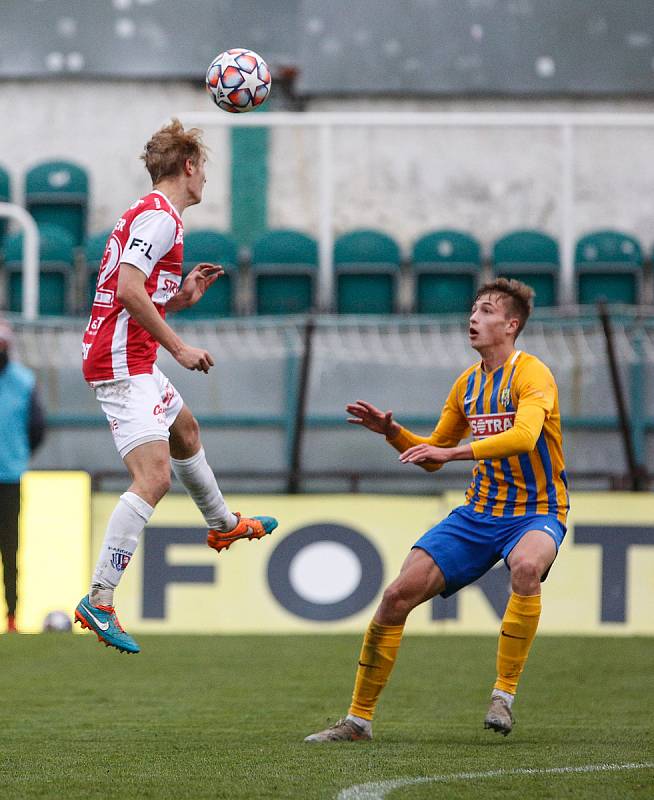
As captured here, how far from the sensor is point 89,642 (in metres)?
9.65

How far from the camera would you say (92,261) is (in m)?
13.7

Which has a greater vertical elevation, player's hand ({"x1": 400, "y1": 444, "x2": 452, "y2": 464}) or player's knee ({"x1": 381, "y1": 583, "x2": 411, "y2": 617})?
player's hand ({"x1": 400, "y1": 444, "x2": 452, "y2": 464})

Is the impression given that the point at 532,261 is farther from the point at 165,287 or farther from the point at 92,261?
the point at 165,287

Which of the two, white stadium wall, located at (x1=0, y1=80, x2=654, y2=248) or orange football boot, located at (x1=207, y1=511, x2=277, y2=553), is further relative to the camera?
white stadium wall, located at (x1=0, y1=80, x2=654, y2=248)

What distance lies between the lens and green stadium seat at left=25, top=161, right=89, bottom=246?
1480 cm

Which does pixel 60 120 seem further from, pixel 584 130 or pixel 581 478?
pixel 581 478

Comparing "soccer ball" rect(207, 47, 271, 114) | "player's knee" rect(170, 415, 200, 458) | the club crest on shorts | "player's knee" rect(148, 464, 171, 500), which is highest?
"soccer ball" rect(207, 47, 271, 114)

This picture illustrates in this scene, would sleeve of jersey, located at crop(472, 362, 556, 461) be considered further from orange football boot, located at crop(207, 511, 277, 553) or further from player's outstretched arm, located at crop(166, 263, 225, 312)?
player's outstretched arm, located at crop(166, 263, 225, 312)

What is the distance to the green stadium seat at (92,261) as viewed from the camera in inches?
538

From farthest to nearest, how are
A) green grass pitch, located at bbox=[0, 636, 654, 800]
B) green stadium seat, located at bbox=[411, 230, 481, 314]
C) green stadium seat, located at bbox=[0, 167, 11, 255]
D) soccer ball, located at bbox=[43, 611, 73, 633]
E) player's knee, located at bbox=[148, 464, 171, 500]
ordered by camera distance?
green stadium seat, located at bbox=[0, 167, 11, 255] < green stadium seat, located at bbox=[411, 230, 481, 314] < soccer ball, located at bbox=[43, 611, 73, 633] < player's knee, located at bbox=[148, 464, 171, 500] < green grass pitch, located at bbox=[0, 636, 654, 800]

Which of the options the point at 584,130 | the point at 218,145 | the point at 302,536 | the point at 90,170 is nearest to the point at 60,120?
the point at 90,170

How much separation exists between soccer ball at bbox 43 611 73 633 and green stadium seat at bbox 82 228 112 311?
13.3 feet

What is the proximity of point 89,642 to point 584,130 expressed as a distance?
8.65 meters

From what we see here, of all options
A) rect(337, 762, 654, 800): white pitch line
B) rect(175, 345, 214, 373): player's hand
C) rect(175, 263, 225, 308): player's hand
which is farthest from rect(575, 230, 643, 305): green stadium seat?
rect(337, 762, 654, 800): white pitch line
